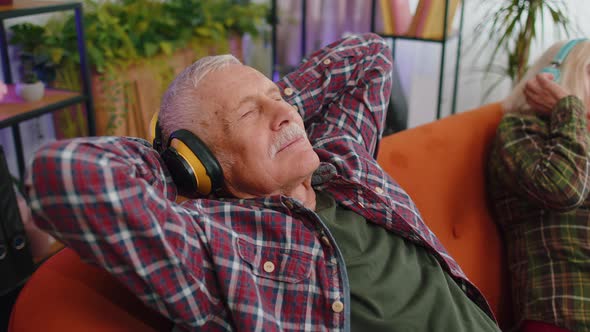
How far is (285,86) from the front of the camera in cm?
150

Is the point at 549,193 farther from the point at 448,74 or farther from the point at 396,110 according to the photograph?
the point at 448,74

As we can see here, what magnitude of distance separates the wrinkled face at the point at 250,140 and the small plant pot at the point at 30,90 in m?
1.49

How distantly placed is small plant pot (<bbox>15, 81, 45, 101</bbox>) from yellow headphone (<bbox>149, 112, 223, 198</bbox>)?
4.95ft

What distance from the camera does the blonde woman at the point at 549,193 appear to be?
156 cm

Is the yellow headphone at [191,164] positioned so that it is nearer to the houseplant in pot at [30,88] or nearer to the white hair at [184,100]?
the white hair at [184,100]

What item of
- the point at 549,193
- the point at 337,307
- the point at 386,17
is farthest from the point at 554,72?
the point at 386,17

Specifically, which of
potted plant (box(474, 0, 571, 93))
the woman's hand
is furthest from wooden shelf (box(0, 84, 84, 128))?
potted plant (box(474, 0, 571, 93))

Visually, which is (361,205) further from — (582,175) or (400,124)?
(400,124)

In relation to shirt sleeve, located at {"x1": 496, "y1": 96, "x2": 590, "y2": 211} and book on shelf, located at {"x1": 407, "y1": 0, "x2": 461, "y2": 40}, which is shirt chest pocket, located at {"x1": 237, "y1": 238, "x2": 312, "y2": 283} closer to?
shirt sleeve, located at {"x1": 496, "y1": 96, "x2": 590, "y2": 211}

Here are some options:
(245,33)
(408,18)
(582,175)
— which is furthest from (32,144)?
(582,175)

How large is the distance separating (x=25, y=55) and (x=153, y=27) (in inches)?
→ 29.2

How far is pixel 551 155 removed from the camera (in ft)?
5.24

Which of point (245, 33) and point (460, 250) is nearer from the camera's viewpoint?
point (460, 250)

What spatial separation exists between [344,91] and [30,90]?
1.46 m
